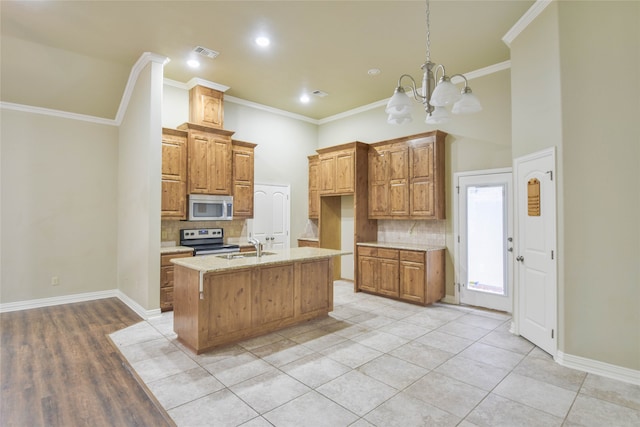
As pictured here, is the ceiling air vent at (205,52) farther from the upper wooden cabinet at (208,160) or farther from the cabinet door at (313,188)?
the cabinet door at (313,188)

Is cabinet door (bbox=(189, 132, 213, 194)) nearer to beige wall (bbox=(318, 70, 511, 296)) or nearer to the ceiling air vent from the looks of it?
the ceiling air vent

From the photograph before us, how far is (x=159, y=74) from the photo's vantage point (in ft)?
15.7

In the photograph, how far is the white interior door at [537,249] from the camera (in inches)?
136

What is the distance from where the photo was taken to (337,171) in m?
6.77

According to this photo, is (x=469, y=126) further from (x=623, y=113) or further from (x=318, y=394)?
(x=318, y=394)

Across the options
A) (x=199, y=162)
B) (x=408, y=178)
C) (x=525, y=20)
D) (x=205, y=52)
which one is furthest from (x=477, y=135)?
(x=199, y=162)

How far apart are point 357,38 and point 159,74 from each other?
2871mm

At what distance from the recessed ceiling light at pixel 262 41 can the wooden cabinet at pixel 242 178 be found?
78.6 inches

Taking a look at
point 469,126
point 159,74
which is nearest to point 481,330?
point 469,126

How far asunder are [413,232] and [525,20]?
3.54 metres

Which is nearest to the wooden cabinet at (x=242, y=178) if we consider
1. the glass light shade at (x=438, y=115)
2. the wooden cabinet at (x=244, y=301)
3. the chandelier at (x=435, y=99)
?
the wooden cabinet at (x=244, y=301)

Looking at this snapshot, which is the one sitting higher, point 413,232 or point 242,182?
point 242,182

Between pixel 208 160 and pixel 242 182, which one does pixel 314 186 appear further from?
pixel 208 160

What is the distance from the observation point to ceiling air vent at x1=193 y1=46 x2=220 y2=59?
4.51m
